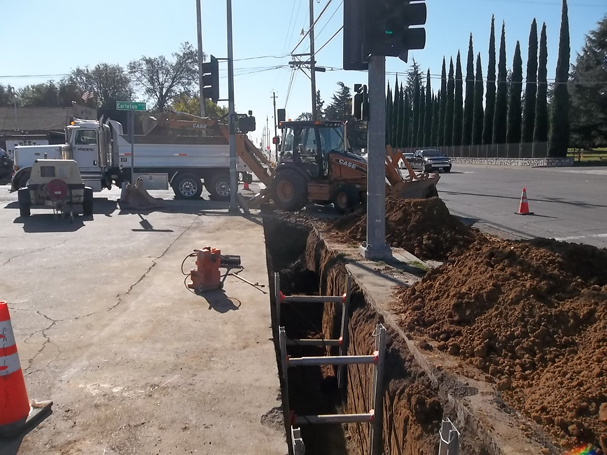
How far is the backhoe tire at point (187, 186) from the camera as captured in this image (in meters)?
20.1

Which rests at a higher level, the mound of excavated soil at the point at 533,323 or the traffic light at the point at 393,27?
the traffic light at the point at 393,27

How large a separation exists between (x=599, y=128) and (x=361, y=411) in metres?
54.7

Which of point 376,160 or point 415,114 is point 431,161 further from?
point 415,114

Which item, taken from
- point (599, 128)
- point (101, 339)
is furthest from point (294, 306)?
point (599, 128)

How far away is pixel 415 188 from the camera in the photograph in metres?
14.6

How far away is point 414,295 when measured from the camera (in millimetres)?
6129

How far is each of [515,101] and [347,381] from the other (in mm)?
49817

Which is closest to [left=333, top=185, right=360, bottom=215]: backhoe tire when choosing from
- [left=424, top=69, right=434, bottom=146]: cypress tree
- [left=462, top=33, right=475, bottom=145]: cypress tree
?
[left=462, top=33, right=475, bottom=145]: cypress tree

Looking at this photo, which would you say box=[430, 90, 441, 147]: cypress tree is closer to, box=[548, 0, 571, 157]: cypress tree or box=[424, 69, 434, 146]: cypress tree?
box=[424, 69, 434, 146]: cypress tree

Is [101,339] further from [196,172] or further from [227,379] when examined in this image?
[196,172]

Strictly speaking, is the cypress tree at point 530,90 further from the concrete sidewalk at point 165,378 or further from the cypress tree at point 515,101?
the concrete sidewalk at point 165,378

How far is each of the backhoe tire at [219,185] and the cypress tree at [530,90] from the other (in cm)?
3717

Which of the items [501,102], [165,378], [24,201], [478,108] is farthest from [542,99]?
[165,378]

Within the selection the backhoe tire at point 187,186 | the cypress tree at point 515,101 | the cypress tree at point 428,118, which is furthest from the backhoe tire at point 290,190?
the cypress tree at point 428,118
